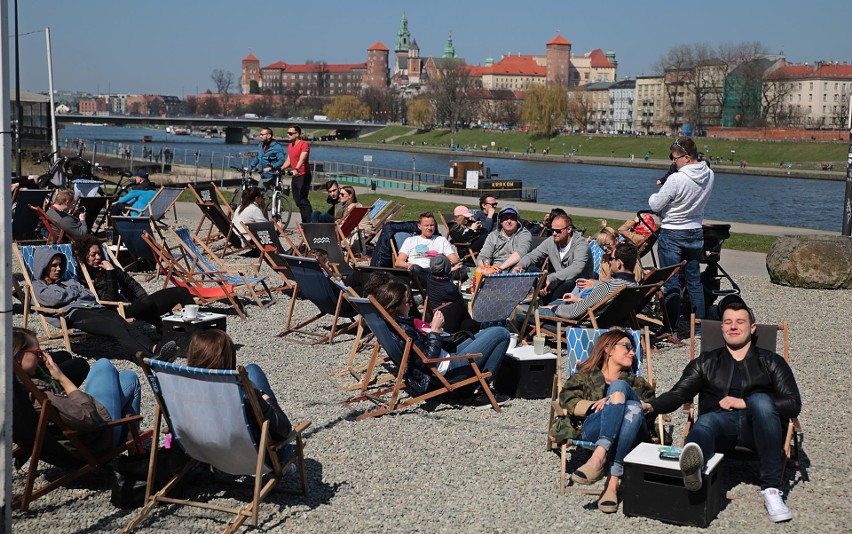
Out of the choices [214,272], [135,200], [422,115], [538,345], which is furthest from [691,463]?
[422,115]

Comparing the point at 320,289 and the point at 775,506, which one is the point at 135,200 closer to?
the point at 320,289

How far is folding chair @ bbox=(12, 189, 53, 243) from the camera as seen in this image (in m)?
12.3

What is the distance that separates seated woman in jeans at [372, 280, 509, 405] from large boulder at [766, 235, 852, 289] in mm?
5994

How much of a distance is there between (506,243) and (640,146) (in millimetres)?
83881

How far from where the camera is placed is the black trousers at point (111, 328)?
6512 mm

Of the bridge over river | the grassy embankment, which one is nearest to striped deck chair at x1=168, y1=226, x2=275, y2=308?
the grassy embankment

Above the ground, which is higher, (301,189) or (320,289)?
(301,189)

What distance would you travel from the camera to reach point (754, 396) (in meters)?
4.57

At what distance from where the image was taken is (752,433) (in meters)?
4.60

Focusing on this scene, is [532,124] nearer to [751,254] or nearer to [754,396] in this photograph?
[751,254]

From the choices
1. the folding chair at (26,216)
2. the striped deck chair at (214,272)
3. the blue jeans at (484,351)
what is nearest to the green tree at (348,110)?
the folding chair at (26,216)

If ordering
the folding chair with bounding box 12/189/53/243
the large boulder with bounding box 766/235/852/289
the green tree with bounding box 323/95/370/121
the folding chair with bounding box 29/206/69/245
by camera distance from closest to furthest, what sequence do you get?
the folding chair with bounding box 29/206/69/245, the large boulder with bounding box 766/235/852/289, the folding chair with bounding box 12/189/53/243, the green tree with bounding box 323/95/370/121

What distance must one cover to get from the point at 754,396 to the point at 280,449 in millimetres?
2169

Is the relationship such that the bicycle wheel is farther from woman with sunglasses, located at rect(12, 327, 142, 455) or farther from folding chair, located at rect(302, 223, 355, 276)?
woman with sunglasses, located at rect(12, 327, 142, 455)
